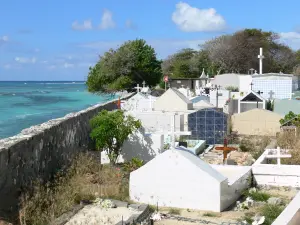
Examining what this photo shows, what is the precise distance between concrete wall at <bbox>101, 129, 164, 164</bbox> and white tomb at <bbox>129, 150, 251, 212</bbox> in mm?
4079

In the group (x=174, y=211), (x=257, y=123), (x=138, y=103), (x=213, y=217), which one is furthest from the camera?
(x=138, y=103)

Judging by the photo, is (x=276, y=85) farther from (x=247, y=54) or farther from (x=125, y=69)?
(x=247, y=54)

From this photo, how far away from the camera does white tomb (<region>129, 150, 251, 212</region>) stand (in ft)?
30.1

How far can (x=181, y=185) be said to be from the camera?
9.32 metres

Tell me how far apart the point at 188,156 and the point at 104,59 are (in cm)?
3097

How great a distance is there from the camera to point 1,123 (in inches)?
1604

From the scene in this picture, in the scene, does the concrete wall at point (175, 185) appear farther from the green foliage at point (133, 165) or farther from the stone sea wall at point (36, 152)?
the green foliage at point (133, 165)

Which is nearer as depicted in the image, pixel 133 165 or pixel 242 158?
pixel 133 165

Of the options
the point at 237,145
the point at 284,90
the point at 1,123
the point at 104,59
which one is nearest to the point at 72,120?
the point at 237,145

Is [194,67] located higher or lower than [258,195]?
higher

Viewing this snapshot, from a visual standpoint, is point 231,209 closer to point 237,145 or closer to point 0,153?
point 0,153

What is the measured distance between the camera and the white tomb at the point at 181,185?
9.17 meters

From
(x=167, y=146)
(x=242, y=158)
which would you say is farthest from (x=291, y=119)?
(x=167, y=146)

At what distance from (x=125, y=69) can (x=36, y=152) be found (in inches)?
1105
